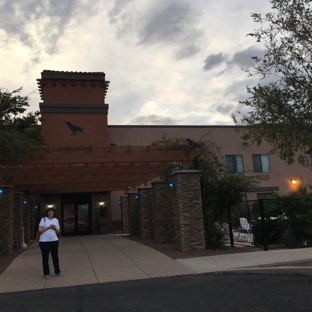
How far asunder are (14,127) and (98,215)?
450 inches

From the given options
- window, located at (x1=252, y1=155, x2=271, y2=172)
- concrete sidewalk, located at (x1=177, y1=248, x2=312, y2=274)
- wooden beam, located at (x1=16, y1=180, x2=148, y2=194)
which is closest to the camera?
concrete sidewalk, located at (x1=177, y1=248, x2=312, y2=274)

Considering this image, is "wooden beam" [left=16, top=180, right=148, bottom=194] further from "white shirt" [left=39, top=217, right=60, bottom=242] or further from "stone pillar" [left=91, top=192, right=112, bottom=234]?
"white shirt" [left=39, top=217, right=60, bottom=242]

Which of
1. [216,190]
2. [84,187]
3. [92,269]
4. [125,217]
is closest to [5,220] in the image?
[92,269]

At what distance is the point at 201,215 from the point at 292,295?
5682mm

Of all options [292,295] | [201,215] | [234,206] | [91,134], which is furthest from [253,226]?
[91,134]

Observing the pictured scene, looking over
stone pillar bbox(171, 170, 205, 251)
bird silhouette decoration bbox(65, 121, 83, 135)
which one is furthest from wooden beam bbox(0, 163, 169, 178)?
bird silhouette decoration bbox(65, 121, 83, 135)

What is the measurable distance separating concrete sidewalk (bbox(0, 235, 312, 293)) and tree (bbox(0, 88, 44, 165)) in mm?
3515

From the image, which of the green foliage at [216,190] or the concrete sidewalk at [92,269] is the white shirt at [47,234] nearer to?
the concrete sidewalk at [92,269]

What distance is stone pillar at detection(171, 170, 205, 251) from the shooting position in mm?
11195

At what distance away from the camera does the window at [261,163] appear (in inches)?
1148

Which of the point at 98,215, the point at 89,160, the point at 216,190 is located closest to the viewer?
the point at 216,190

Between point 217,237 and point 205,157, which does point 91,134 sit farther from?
point 217,237

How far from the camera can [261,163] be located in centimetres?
2933

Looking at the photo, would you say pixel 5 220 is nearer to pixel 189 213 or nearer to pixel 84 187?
pixel 189 213
